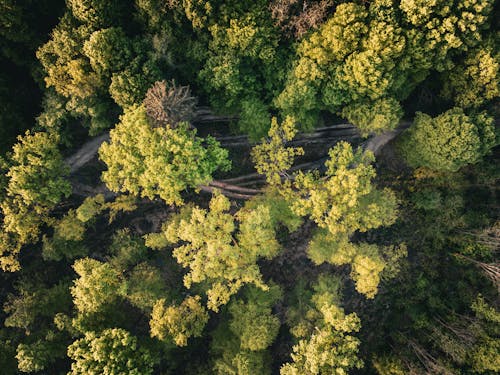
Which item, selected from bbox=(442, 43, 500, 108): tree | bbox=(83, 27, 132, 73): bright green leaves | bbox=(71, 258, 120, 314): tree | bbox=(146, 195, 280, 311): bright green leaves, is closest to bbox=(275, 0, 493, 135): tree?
bbox=(442, 43, 500, 108): tree

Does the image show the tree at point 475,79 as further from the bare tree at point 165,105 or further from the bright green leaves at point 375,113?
the bare tree at point 165,105

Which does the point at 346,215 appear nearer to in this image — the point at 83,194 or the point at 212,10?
the point at 212,10

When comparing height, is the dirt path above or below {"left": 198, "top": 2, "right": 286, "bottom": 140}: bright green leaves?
below

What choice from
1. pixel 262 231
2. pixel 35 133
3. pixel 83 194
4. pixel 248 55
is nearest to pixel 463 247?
pixel 262 231

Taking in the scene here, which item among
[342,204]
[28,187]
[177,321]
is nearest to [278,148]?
[342,204]

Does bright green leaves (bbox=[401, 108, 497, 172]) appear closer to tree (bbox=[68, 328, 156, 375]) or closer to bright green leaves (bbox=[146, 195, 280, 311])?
bright green leaves (bbox=[146, 195, 280, 311])

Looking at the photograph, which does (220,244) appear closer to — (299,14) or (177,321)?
(177,321)
